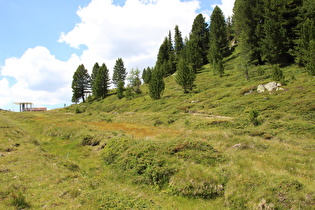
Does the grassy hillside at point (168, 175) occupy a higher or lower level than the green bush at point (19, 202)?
lower

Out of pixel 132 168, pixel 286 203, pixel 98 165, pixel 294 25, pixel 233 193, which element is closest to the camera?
pixel 286 203

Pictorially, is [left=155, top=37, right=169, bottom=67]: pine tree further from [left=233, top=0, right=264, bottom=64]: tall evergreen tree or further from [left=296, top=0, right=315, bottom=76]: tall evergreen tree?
[left=296, top=0, right=315, bottom=76]: tall evergreen tree

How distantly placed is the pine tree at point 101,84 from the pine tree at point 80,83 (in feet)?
32.2

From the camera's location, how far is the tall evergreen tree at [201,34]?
99637mm

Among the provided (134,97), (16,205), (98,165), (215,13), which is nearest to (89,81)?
(134,97)

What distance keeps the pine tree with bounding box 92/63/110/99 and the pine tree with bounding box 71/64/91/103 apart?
9.81m

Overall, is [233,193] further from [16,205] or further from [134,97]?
[134,97]

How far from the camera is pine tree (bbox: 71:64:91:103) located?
97.5 meters

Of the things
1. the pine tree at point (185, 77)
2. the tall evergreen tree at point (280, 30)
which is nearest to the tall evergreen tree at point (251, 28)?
the tall evergreen tree at point (280, 30)

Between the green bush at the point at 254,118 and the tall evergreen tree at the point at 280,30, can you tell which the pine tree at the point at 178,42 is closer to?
the tall evergreen tree at the point at 280,30

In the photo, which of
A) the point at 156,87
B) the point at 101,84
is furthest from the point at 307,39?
the point at 101,84

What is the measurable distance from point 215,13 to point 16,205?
110 metres

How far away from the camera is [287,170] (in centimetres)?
995

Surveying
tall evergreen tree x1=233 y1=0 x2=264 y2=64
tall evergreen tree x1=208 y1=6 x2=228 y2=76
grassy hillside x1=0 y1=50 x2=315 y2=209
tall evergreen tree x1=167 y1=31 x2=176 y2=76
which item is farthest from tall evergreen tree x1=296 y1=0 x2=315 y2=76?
tall evergreen tree x1=167 y1=31 x2=176 y2=76
